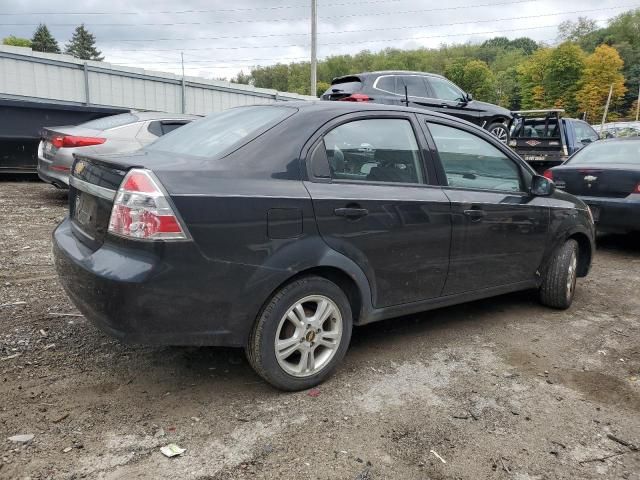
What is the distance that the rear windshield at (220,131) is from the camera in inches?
117

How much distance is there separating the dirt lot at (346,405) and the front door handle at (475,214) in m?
0.90

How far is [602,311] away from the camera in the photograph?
4609 mm

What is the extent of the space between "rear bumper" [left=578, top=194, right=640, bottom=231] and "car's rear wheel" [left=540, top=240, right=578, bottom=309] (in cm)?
228

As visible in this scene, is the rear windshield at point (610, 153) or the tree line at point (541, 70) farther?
the tree line at point (541, 70)

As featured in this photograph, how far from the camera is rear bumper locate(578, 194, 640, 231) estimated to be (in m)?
6.26

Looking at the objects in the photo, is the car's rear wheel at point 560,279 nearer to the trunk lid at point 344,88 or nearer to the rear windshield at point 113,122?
the rear windshield at point 113,122

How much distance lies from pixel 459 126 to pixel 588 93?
97.4m

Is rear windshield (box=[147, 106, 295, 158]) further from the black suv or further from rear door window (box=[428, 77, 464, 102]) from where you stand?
rear door window (box=[428, 77, 464, 102])

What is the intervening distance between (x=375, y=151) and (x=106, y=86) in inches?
520

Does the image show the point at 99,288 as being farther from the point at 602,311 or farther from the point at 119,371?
the point at 602,311

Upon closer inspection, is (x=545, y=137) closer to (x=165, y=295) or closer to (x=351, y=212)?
(x=351, y=212)

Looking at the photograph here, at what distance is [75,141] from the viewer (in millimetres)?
6848

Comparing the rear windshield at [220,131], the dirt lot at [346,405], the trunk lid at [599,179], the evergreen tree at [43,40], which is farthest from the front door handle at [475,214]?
the evergreen tree at [43,40]

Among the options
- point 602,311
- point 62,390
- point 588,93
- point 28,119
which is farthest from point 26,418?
point 588,93
